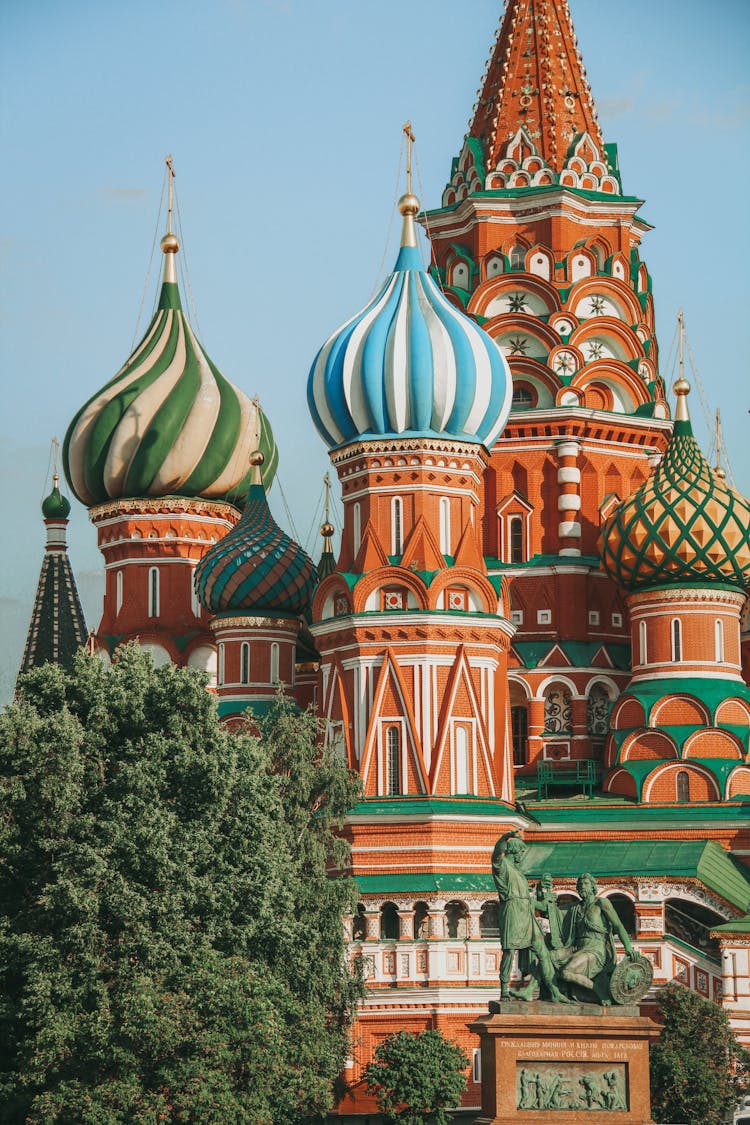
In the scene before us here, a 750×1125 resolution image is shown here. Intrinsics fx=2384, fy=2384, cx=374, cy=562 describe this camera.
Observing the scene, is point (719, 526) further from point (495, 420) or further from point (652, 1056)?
point (652, 1056)

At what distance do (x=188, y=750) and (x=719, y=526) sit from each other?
41.0 ft

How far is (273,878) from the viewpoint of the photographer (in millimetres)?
27250

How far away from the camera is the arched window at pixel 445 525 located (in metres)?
35.4

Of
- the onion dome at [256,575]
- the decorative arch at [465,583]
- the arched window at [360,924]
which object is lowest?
the arched window at [360,924]

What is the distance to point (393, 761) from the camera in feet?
113

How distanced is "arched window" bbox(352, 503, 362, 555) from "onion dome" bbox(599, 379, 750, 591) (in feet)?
13.8

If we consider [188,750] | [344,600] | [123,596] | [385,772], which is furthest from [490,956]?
[123,596]

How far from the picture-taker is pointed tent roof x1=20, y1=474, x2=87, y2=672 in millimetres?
46031

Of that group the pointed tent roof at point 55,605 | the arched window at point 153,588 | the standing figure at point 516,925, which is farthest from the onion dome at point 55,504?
the standing figure at point 516,925

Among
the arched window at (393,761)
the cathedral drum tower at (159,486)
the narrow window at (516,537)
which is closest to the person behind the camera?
the arched window at (393,761)

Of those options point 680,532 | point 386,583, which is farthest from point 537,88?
point 386,583

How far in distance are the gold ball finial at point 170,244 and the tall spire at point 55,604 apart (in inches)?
248

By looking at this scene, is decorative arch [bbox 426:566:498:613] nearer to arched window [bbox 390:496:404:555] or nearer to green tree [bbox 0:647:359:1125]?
arched window [bbox 390:496:404:555]

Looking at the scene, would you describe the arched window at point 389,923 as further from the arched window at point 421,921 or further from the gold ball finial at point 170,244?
the gold ball finial at point 170,244
